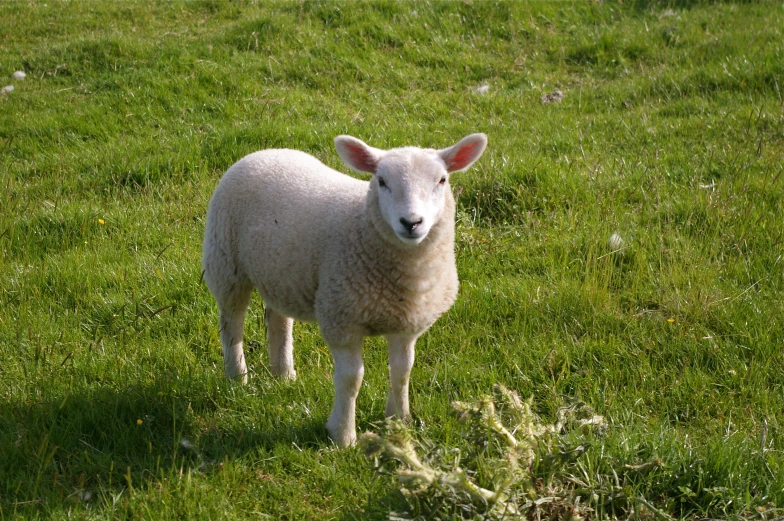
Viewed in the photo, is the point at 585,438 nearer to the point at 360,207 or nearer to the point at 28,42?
the point at 360,207

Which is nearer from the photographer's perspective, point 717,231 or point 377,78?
point 717,231

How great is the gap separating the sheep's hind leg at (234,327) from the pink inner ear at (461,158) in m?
1.28

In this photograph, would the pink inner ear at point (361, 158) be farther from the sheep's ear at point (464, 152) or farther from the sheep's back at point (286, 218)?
the sheep's ear at point (464, 152)

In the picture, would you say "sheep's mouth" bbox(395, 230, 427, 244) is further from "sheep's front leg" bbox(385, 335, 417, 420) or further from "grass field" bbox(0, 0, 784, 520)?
"grass field" bbox(0, 0, 784, 520)

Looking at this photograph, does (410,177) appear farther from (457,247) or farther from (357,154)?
(457,247)

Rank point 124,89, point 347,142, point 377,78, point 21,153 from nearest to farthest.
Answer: point 347,142, point 21,153, point 124,89, point 377,78

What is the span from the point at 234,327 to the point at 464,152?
4.95 ft

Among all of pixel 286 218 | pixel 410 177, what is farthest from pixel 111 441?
pixel 410 177

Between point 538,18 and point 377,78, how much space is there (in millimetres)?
2554

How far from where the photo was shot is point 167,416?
3.75m

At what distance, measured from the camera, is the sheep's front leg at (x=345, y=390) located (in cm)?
348

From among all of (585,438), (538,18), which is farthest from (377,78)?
(585,438)

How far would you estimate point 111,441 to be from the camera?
359 cm

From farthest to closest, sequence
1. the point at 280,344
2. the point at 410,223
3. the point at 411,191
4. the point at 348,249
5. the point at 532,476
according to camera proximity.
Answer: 1. the point at 280,344
2. the point at 348,249
3. the point at 411,191
4. the point at 410,223
5. the point at 532,476
